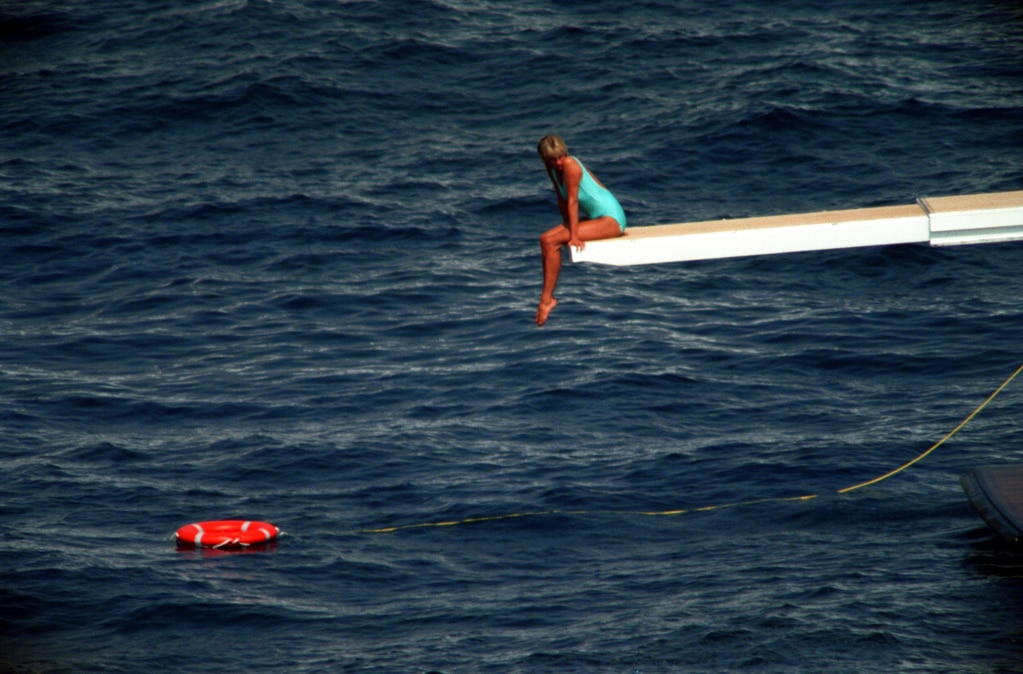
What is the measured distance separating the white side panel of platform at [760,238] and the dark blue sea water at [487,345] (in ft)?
20.3

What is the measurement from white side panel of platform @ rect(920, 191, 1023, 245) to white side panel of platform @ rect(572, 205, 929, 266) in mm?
189

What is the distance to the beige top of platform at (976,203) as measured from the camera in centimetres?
1392

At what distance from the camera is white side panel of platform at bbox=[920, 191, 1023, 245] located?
45.6ft

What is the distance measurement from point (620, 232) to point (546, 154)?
1.44 metres

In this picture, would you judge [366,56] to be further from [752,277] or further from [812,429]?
[812,429]

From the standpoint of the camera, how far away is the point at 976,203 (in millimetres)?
14195

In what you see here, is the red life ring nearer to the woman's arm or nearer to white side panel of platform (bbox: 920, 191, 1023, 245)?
the woman's arm

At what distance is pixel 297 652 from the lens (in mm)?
17594

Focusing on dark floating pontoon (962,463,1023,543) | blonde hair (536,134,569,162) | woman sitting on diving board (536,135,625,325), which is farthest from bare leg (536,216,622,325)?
dark floating pontoon (962,463,1023,543)

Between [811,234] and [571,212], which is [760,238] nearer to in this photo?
[811,234]

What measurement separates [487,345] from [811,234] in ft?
46.0

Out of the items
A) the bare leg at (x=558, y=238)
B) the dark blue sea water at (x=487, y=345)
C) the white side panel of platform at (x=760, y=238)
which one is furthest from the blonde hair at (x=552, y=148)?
the dark blue sea water at (x=487, y=345)

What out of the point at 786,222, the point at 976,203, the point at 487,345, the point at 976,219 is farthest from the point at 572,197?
the point at 487,345

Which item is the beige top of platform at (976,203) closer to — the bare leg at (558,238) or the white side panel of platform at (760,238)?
the white side panel of platform at (760,238)
